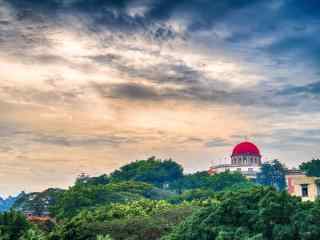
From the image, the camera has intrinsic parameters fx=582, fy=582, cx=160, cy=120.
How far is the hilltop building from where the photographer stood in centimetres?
10352

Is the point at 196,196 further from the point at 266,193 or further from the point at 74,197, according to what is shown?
the point at 266,193

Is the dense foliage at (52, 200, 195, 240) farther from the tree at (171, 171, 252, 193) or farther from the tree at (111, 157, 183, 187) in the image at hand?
the tree at (111, 157, 183, 187)

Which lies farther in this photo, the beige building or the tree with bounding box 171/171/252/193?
the tree with bounding box 171/171/252/193

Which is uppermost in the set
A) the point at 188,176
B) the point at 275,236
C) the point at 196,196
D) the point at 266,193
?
the point at 188,176

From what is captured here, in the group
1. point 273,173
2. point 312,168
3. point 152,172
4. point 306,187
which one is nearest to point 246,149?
point 273,173

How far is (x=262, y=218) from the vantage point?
24.1 m

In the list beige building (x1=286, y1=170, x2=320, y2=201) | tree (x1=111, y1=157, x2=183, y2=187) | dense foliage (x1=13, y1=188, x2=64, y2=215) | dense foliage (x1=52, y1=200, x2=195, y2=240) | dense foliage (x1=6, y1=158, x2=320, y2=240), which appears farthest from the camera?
tree (x1=111, y1=157, x2=183, y2=187)

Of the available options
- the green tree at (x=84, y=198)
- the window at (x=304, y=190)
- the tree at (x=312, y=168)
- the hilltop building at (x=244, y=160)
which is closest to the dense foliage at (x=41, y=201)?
the green tree at (x=84, y=198)

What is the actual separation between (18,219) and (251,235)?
1454cm

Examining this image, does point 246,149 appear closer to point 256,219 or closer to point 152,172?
point 152,172

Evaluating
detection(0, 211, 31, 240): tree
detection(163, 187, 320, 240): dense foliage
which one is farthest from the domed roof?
detection(163, 187, 320, 240): dense foliage

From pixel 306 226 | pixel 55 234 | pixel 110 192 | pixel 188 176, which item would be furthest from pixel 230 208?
pixel 188 176

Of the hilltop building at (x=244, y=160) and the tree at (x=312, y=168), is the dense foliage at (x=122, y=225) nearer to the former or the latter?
the tree at (x=312, y=168)

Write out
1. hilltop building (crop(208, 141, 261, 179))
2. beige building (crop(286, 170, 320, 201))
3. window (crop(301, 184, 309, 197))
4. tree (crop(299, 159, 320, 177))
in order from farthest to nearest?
1. hilltop building (crop(208, 141, 261, 179))
2. tree (crop(299, 159, 320, 177))
3. window (crop(301, 184, 309, 197))
4. beige building (crop(286, 170, 320, 201))
